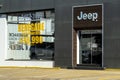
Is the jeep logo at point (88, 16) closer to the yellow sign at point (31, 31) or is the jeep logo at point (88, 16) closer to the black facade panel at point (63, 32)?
the black facade panel at point (63, 32)

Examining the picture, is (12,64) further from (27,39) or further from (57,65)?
(57,65)

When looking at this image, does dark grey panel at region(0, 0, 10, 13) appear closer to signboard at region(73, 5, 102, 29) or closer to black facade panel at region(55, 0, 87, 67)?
black facade panel at region(55, 0, 87, 67)

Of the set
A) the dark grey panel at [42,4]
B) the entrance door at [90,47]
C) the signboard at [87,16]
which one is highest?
the dark grey panel at [42,4]

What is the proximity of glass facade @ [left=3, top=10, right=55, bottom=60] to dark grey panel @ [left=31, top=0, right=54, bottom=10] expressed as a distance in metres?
0.58

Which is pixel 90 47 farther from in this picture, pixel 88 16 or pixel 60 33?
pixel 60 33

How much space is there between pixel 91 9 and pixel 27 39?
7.51 meters

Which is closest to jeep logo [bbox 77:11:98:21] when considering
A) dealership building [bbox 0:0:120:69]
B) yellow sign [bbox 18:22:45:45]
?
dealership building [bbox 0:0:120:69]

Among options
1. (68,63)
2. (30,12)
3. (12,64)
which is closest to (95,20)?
(68,63)

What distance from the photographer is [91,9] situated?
32469 mm

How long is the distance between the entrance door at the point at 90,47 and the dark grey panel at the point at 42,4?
3.53 metres

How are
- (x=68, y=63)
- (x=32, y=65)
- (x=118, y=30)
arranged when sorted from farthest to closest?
1. (x=32, y=65)
2. (x=68, y=63)
3. (x=118, y=30)

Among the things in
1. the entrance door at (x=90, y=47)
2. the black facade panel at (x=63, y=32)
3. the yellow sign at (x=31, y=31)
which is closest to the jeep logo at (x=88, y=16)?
the black facade panel at (x=63, y=32)

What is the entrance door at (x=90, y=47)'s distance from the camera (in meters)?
32.7

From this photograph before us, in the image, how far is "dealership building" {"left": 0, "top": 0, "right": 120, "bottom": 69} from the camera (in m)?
31.5
